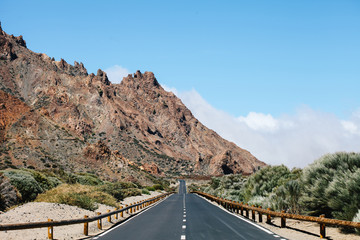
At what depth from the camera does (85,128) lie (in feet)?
426

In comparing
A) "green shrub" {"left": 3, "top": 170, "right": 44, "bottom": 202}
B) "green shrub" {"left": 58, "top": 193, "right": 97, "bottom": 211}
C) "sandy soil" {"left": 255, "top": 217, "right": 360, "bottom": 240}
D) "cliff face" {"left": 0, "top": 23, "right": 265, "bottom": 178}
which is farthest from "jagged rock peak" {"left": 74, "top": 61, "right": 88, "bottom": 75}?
"sandy soil" {"left": 255, "top": 217, "right": 360, "bottom": 240}

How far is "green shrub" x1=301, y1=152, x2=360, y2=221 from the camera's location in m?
13.2

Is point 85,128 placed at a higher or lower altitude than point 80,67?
lower

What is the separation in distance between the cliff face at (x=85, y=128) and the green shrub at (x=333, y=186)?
59.1 metres

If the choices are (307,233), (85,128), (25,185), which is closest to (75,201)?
(25,185)

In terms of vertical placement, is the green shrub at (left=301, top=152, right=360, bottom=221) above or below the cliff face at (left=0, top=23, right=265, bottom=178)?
below

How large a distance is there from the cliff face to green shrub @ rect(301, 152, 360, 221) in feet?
194

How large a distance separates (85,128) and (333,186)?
122 metres

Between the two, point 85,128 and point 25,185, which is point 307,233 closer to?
point 25,185

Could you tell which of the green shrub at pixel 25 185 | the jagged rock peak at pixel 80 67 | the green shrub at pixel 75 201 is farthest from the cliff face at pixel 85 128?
the green shrub at pixel 75 201

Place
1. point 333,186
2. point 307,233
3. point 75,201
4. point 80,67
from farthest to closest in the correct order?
point 80,67 → point 75,201 → point 333,186 → point 307,233

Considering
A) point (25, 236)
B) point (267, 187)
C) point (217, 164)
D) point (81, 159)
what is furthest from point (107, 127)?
point (25, 236)

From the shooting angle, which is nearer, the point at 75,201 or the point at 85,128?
Result: the point at 75,201

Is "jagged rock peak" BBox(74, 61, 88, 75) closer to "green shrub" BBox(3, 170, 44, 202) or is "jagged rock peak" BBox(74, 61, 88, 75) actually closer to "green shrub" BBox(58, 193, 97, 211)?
"green shrub" BBox(3, 170, 44, 202)
